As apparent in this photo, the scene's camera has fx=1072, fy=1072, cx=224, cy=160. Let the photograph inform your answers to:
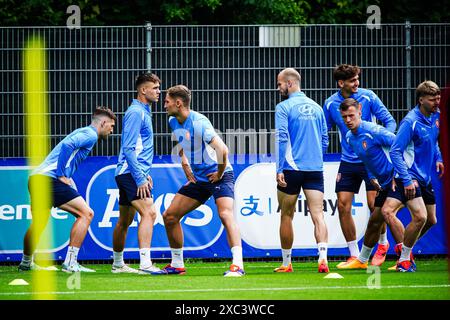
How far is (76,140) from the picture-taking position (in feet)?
39.3

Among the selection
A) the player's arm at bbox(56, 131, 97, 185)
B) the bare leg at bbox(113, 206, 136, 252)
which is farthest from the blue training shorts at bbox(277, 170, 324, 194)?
the player's arm at bbox(56, 131, 97, 185)

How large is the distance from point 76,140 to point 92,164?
76.8 inches

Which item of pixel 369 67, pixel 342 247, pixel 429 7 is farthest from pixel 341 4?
pixel 342 247

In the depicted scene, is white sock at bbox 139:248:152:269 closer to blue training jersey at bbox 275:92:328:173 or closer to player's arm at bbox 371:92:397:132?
blue training jersey at bbox 275:92:328:173

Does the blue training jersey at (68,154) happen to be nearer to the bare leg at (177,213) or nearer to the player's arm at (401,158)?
the bare leg at (177,213)

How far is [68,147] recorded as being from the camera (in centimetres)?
1198

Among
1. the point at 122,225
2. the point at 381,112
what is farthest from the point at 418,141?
the point at 122,225

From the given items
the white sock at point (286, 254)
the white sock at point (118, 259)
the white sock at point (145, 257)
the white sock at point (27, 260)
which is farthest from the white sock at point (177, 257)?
the white sock at point (27, 260)

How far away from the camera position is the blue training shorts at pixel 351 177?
1227 cm

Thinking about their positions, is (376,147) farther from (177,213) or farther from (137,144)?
(137,144)

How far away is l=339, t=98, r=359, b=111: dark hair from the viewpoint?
37.8ft

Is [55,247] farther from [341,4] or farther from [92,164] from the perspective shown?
[341,4]

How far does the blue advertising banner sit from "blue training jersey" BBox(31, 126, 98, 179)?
1.66 metres

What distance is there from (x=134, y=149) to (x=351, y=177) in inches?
102
